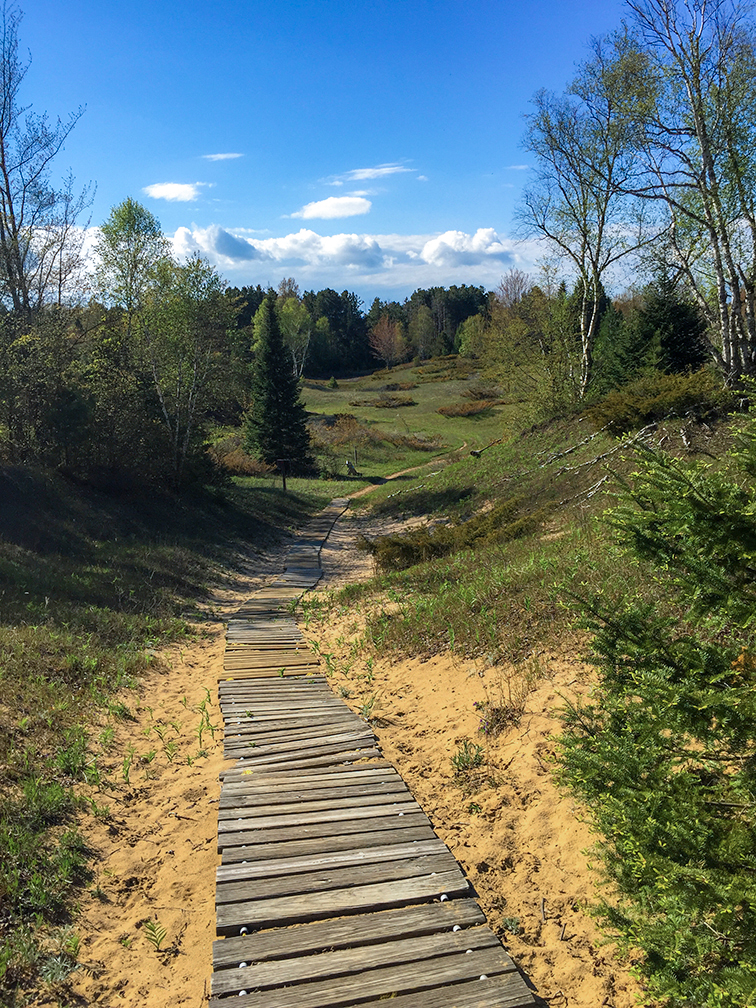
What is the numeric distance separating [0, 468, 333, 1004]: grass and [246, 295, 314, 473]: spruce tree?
13.5 meters

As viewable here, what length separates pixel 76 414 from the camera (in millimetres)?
16109

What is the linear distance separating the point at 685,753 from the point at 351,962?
2.08 meters

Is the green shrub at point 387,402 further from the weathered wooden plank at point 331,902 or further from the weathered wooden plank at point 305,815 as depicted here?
the weathered wooden plank at point 331,902

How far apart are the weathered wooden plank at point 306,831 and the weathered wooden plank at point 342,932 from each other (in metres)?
0.77

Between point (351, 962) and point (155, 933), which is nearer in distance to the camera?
point (351, 962)

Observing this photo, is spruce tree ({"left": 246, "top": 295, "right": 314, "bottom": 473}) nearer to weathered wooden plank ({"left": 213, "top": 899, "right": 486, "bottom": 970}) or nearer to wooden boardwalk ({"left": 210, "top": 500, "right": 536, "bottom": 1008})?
wooden boardwalk ({"left": 210, "top": 500, "right": 536, "bottom": 1008})

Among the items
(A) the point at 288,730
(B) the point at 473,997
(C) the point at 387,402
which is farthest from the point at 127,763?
(C) the point at 387,402

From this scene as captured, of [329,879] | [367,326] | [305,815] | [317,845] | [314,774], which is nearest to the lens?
[329,879]

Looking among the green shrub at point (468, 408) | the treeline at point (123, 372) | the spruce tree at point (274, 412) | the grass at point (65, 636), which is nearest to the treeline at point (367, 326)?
the green shrub at point (468, 408)

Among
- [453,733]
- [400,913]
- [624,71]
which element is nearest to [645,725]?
[400,913]

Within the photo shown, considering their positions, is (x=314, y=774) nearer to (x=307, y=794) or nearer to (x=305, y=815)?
(x=307, y=794)

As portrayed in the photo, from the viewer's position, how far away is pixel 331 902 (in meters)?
3.75

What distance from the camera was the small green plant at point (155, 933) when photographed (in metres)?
3.82

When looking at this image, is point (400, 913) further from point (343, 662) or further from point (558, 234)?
point (558, 234)
